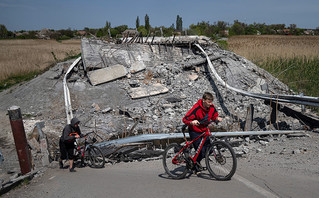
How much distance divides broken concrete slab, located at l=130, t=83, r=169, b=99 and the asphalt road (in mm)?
5446

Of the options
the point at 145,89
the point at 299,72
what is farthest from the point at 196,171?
the point at 299,72

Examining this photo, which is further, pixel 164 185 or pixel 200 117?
pixel 200 117

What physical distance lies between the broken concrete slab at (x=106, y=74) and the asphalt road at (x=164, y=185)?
633 cm

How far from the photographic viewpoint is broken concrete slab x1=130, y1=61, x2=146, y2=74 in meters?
11.5

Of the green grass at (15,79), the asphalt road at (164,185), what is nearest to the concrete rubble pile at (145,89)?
the asphalt road at (164,185)

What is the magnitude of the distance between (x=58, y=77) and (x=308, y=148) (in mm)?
10370

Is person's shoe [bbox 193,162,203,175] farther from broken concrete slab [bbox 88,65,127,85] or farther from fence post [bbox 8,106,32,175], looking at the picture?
broken concrete slab [bbox 88,65,127,85]

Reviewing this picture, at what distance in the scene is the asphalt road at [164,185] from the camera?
3.69 meters

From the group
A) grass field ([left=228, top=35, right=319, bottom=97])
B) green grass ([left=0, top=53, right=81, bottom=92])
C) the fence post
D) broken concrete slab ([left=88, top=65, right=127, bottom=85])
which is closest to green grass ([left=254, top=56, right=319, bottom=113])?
grass field ([left=228, top=35, right=319, bottom=97])

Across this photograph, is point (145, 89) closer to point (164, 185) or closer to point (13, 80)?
point (164, 185)

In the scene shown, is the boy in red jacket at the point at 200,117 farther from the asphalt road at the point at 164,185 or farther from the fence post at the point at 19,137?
the fence post at the point at 19,137

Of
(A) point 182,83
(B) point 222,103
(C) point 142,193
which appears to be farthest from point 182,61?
(C) point 142,193

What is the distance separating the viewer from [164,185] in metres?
4.16

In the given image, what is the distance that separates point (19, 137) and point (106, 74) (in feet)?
20.8
